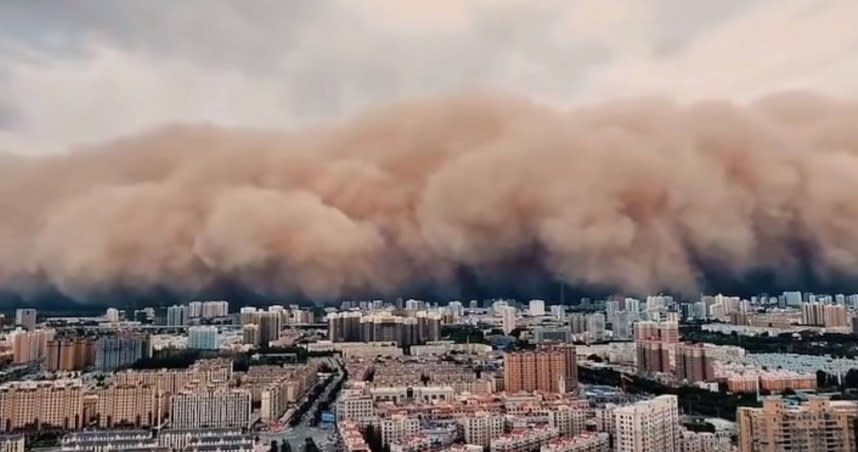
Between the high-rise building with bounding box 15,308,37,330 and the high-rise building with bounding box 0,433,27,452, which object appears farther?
the high-rise building with bounding box 15,308,37,330

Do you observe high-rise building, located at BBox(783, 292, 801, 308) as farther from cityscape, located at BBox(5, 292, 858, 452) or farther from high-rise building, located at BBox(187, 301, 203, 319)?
high-rise building, located at BBox(187, 301, 203, 319)

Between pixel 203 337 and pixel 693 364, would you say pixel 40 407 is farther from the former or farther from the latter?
pixel 693 364

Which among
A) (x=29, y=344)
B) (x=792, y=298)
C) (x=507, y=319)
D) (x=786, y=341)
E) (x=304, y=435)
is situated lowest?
(x=304, y=435)

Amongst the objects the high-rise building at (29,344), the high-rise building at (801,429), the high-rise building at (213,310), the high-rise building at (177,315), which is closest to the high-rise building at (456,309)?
the high-rise building at (213,310)

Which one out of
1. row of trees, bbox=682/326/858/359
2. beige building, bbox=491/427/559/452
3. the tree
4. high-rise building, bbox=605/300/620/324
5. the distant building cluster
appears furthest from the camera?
the distant building cluster

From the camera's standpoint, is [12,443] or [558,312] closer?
[12,443]

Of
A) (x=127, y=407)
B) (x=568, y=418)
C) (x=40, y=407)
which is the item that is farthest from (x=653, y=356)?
(x=40, y=407)

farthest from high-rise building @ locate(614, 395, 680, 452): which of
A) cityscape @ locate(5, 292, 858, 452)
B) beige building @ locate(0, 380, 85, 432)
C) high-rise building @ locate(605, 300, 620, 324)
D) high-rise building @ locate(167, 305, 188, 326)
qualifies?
high-rise building @ locate(167, 305, 188, 326)

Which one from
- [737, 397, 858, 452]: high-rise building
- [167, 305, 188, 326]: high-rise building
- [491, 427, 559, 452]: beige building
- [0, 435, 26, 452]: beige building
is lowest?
[0, 435, 26, 452]: beige building
